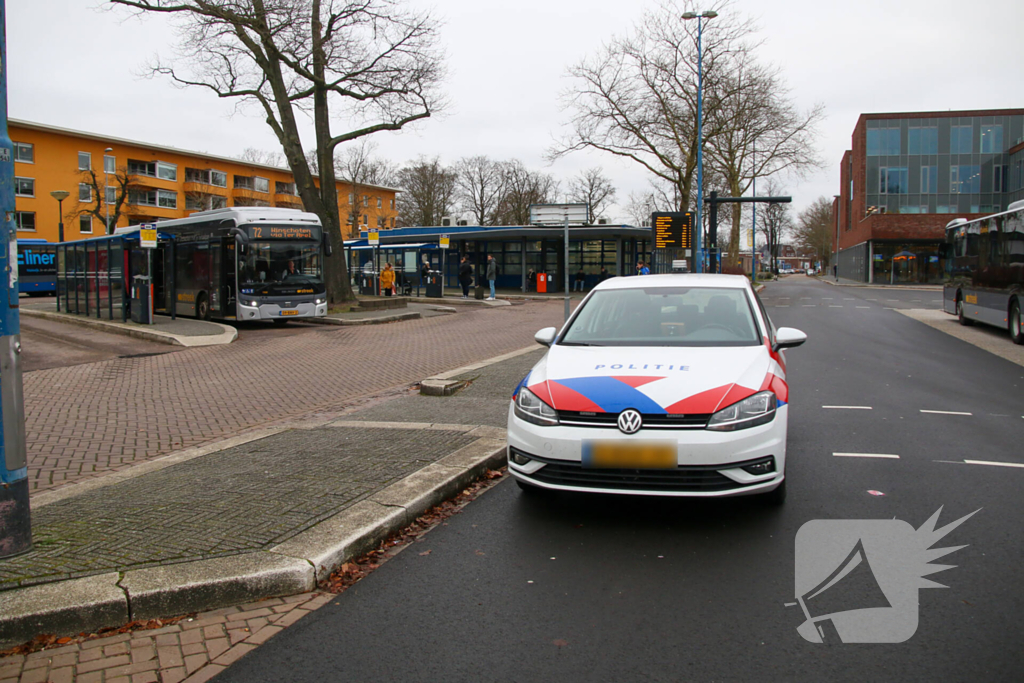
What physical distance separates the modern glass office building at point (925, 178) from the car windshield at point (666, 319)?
194 feet

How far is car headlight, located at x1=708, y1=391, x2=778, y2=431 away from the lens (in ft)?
14.4

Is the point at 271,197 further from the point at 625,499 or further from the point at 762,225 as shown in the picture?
the point at 625,499

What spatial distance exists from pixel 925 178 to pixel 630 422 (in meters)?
67.2

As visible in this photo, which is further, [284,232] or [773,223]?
[773,223]

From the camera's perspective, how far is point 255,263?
19.9m

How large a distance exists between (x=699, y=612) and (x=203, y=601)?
7.74 feet

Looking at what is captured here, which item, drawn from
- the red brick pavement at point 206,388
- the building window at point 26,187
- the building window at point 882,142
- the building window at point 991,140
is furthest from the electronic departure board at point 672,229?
the building window at point 26,187

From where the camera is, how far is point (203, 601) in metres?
3.69

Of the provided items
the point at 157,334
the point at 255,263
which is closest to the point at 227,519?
the point at 157,334

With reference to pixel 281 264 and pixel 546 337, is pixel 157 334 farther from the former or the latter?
pixel 546 337

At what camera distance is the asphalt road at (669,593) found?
121 inches

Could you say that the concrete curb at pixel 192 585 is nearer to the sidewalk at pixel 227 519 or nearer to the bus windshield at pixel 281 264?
the sidewalk at pixel 227 519

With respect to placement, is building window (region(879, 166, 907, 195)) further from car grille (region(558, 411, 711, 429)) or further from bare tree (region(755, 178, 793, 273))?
car grille (region(558, 411, 711, 429))

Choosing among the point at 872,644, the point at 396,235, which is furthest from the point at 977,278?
the point at 396,235
